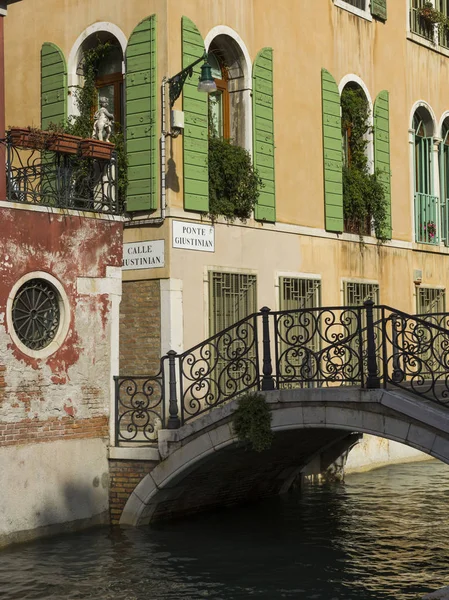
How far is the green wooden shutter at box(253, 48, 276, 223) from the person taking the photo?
52.2 ft

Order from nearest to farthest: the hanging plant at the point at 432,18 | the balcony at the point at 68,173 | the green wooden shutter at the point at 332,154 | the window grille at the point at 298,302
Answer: the balcony at the point at 68,173 < the window grille at the point at 298,302 < the green wooden shutter at the point at 332,154 < the hanging plant at the point at 432,18

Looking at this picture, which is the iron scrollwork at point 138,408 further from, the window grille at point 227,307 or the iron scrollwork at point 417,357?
the iron scrollwork at point 417,357

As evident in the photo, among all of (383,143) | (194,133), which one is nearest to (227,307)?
(194,133)

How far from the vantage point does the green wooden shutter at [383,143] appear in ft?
60.4

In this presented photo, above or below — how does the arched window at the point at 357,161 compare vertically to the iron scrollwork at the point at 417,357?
above

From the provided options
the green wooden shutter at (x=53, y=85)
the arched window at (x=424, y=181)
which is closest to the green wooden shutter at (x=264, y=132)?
the green wooden shutter at (x=53, y=85)

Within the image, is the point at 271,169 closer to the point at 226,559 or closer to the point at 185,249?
the point at 185,249

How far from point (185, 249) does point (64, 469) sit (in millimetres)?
3288

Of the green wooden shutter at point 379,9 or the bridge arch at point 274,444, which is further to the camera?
the green wooden shutter at point 379,9

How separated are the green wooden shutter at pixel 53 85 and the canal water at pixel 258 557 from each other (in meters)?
5.78

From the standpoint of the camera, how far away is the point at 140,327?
14734mm

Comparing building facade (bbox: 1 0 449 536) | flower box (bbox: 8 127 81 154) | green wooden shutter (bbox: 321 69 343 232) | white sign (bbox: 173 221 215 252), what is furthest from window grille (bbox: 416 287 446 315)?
flower box (bbox: 8 127 81 154)

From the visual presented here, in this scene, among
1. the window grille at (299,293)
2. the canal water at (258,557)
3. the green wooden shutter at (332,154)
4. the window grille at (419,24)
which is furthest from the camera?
the window grille at (419,24)

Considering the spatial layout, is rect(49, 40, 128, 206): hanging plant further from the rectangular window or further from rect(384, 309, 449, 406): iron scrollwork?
rect(384, 309, 449, 406): iron scrollwork
